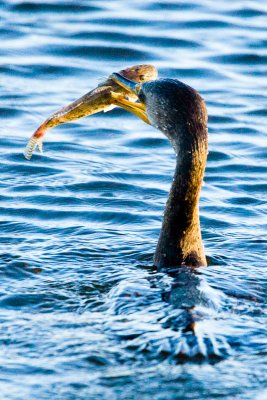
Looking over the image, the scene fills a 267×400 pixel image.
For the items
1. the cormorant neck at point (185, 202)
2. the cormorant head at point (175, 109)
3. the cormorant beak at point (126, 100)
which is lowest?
the cormorant neck at point (185, 202)

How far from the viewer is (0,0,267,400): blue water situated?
592cm

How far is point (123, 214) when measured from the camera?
9.38 meters

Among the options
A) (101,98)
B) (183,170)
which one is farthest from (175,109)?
(101,98)

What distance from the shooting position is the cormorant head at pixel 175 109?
7.43 meters

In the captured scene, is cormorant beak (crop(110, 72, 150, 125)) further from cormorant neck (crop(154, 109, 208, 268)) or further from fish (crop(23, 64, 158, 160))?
cormorant neck (crop(154, 109, 208, 268))

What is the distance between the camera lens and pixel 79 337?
247 inches

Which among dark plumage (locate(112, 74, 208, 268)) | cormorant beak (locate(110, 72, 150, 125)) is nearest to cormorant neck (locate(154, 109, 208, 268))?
dark plumage (locate(112, 74, 208, 268))

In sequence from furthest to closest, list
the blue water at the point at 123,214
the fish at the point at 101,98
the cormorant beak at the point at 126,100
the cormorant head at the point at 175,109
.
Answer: the fish at the point at 101,98
the cormorant beak at the point at 126,100
the cormorant head at the point at 175,109
the blue water at the point at 123,214

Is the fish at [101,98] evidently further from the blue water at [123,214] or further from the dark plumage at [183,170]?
the blue water at [123,214]

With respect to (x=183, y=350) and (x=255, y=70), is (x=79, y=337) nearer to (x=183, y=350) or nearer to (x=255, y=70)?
(x=183, y=350)

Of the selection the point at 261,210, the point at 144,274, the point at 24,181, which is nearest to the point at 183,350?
the point at 144,274

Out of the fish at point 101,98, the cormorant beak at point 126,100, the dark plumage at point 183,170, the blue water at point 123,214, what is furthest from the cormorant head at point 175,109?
the blue water at point 123,214

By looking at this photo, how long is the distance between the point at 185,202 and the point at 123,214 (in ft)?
6.44

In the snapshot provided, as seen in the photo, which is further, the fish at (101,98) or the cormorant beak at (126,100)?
the fish at (101,98)
